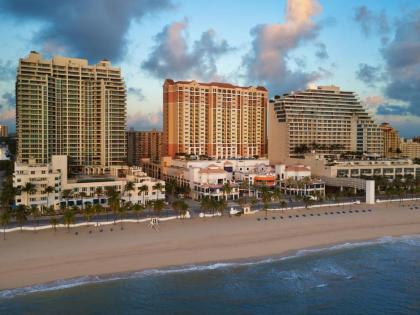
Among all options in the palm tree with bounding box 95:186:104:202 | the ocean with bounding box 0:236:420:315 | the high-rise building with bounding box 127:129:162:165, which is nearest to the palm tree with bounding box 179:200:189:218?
the palm tree with bounding box 95:186:104:202

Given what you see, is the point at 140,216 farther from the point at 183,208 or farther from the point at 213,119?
the point at 213,119

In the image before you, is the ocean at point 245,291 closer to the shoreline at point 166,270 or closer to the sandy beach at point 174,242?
the shoreline at point 166,270

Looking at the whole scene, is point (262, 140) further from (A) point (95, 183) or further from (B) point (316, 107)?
(A) point (95, 183)

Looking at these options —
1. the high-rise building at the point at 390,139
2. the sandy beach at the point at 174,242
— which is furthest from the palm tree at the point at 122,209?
the high-rise building at the point at 390,139

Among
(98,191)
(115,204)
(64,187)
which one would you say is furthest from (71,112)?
(115,204)

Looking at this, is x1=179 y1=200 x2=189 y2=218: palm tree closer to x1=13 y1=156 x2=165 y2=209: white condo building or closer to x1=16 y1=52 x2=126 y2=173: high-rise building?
x1=13 y1=156 x2=165 y2=209: white condo building

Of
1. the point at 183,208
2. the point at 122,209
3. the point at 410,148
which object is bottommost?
the point at 183,208
